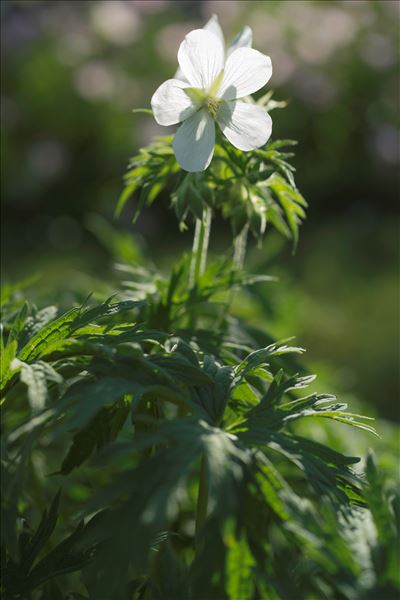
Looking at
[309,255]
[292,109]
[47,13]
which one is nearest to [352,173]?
[292,109]

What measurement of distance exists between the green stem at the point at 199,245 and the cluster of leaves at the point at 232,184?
2 centimetres

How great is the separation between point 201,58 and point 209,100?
2.0 inches

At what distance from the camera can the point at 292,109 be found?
538 cm

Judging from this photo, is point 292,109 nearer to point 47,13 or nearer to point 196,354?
point 47,13

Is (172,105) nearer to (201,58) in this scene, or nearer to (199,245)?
(201,58)

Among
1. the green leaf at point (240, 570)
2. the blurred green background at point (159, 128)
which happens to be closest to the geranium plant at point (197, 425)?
the green leaf at point (240, 570)

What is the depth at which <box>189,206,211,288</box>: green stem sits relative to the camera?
1.01m

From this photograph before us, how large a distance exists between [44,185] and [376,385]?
10.6 ft

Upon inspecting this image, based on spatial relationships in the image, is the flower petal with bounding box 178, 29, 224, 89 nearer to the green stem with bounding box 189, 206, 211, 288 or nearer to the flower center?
the flower center

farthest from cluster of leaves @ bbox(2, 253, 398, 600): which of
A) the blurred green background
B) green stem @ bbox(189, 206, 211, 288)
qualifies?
the blurred green background

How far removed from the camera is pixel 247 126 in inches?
33.9

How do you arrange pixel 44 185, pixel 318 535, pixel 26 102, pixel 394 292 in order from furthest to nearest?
pixel 26 102 < pixel 44 185 < pixel 394 292 < pixel 318 535

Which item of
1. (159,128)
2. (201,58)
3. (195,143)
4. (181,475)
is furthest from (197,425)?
(159,128)

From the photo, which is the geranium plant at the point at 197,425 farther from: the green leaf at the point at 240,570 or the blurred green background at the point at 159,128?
the blurred green background at the point at 159,128
